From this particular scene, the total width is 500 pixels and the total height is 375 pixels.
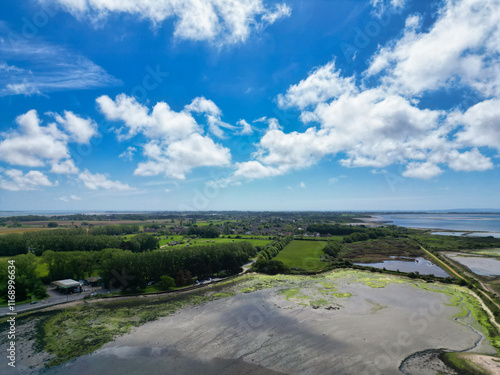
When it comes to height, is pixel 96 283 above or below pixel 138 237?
below

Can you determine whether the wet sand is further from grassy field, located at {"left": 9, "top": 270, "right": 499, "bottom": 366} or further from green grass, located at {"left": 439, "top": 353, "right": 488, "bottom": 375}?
grassy field, located at {"left": 9, "top": 270, "right": 499, "bottom": 366}

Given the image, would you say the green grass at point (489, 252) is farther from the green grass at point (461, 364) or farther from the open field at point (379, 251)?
the green grass at point (461, 364)

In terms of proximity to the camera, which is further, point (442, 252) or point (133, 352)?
point (442, 252)

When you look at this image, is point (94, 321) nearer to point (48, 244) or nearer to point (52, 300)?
point (52, 300)

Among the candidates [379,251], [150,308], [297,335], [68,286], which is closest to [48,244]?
[68,286]

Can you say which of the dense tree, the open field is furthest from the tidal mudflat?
the open field

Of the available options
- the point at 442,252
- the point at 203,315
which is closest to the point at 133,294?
the point at 203,315

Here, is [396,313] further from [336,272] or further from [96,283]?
[96,283]
